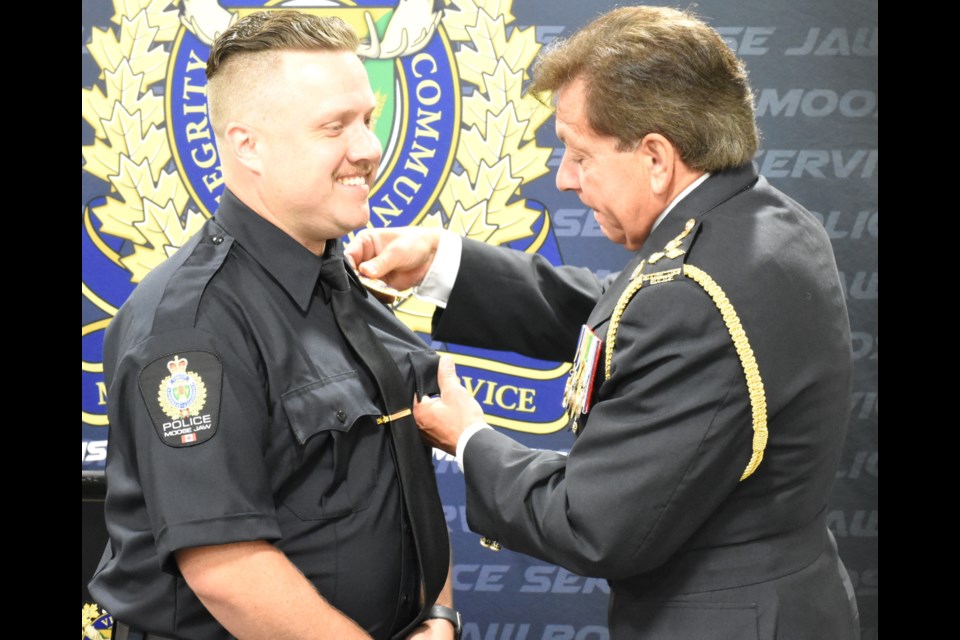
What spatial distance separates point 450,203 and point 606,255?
53 cm

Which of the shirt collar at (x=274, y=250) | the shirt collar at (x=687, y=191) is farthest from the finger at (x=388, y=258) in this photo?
the shirt collar at (x=687, y=191)

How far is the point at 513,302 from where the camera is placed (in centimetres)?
231

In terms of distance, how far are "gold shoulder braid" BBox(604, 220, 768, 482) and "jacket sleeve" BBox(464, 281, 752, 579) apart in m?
0.01

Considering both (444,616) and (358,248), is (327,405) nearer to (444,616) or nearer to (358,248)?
(444,616)

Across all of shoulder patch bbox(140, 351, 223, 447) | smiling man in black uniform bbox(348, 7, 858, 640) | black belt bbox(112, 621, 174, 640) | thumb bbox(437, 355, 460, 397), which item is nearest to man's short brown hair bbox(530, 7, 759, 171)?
smiling man in black uniform bbox(348, 7, 858, 640)

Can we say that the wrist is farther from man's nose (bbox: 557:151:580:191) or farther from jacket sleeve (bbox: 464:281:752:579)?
man's nose (bbox: 557:151:580:191)

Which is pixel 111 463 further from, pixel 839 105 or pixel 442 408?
pixel 839 105

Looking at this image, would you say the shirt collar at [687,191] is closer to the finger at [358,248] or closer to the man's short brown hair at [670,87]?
the man's short brown hair at [670,87]

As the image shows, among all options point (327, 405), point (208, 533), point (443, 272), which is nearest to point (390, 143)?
point (443, 272)

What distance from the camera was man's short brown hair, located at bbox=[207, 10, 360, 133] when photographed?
1.63 m

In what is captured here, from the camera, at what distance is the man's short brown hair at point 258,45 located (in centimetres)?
163

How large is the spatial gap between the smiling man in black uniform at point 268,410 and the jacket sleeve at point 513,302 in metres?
0.52

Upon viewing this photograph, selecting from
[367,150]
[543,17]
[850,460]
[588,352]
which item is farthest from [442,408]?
[850,460]

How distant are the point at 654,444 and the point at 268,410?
→ 612 millimetres
